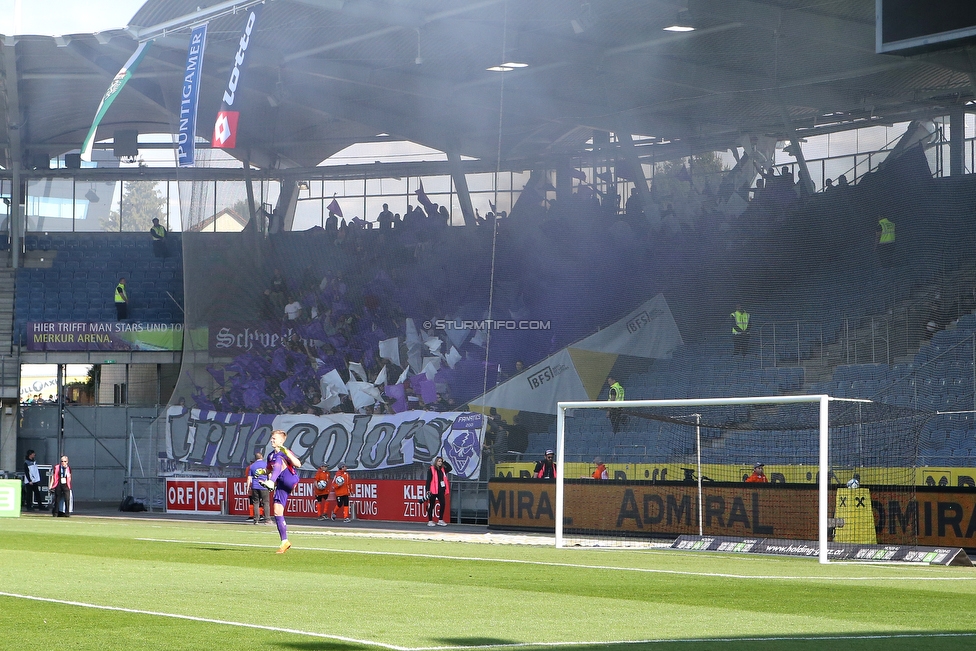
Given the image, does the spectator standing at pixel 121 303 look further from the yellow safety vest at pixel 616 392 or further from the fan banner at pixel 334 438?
the yellow safety vest at pixel 616 392

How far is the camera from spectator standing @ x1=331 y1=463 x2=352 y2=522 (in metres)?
30.4

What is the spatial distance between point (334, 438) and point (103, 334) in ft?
44.5

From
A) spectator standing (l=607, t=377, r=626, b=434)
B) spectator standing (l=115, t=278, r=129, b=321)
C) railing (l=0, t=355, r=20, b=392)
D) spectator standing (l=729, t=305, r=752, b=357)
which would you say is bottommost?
spectator standing (l=607, t=377, r=626, b=434)

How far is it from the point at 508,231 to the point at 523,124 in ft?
10.5

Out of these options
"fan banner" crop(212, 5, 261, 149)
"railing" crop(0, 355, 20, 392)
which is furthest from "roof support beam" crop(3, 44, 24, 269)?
"fan banner" crop(212, 5, 261, 149)

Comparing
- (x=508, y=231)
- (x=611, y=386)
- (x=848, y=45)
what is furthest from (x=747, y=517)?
(x=508, y=231)

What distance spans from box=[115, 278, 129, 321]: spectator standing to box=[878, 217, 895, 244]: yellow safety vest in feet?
81.1

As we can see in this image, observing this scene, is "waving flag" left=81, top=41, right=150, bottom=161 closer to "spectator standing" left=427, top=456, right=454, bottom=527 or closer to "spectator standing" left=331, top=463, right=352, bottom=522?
"spectator standing" left=331, top=463, right=352, bottom=522

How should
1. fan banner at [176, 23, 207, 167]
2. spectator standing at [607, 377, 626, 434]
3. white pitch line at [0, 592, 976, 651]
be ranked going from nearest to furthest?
white pitch line at [0, 592, 976, 651], spectator standing at [607, 377, 626, 434], fan banner at [176, 23, 207, 167]

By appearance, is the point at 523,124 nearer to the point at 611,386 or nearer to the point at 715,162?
the point at 715,162

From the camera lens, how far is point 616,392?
99.0ft

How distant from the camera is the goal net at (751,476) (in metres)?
19.5

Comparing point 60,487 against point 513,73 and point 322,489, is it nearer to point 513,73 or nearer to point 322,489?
→ point 322,489

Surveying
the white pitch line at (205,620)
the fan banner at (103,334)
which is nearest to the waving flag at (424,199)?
the fan banner at (103,334)
